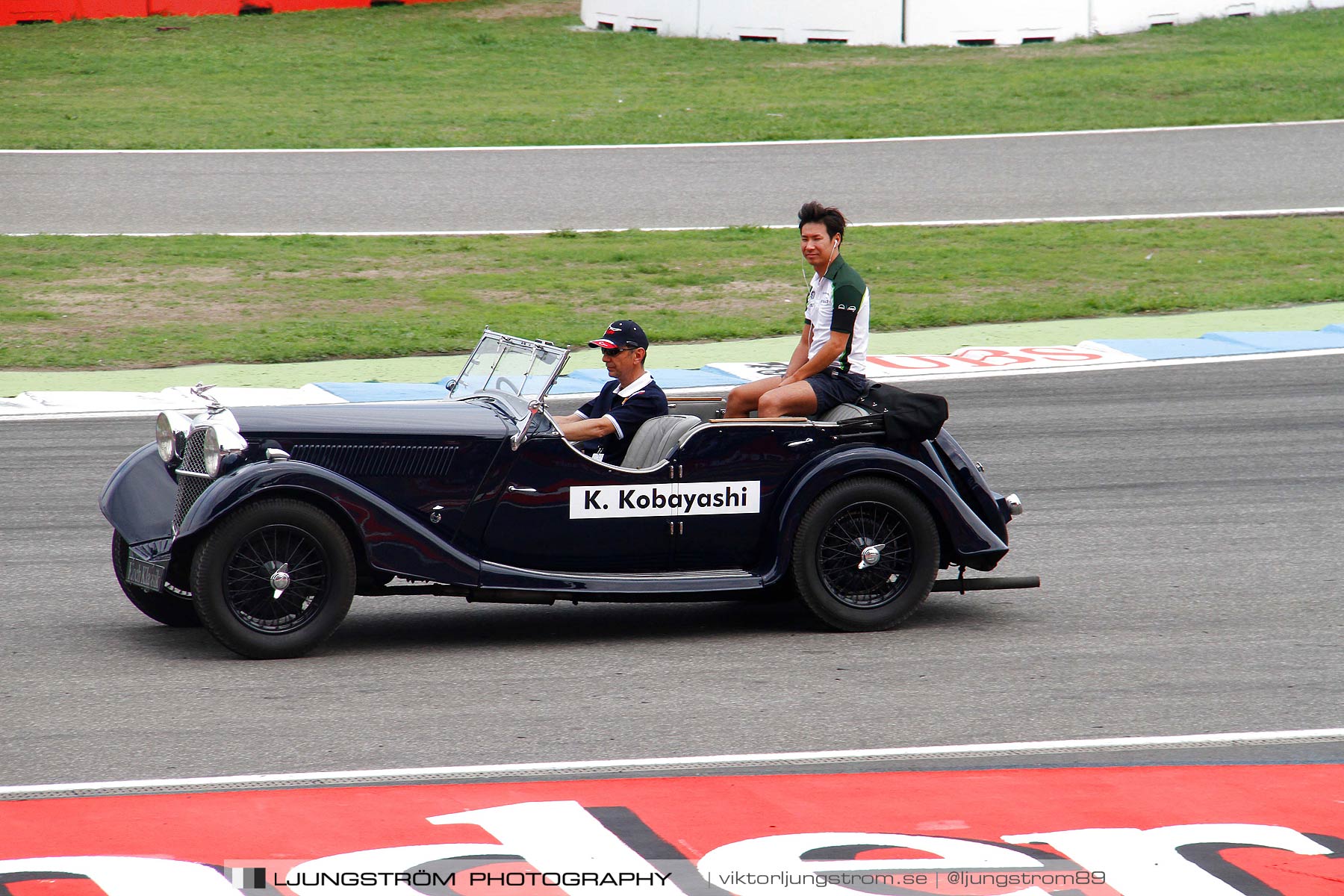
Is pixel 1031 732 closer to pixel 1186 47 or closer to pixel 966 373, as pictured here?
pixel 966 373

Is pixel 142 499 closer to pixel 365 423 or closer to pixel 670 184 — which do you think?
pixel 365 423

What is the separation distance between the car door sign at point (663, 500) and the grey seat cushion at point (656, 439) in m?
0.17

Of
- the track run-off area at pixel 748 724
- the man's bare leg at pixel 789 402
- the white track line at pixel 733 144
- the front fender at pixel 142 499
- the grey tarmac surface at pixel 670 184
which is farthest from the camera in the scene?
the white track line at pixel 733 144

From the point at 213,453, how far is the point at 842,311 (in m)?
2.85

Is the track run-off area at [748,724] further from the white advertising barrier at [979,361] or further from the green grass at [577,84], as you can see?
the green grass at [577,84]

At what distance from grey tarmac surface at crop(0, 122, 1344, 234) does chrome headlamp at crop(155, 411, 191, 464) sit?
12.5 meters

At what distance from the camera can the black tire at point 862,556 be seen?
24.7 ft

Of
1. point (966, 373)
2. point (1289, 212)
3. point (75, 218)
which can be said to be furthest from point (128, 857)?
point (1289, 212)

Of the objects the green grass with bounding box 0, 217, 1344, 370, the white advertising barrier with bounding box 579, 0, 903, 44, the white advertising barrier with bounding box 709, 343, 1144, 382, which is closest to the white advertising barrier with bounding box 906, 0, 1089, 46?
the white advertising barrier with bounding box 579, 0, 903, 44

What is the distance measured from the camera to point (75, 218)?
19984mm

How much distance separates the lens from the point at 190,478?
7.23 m

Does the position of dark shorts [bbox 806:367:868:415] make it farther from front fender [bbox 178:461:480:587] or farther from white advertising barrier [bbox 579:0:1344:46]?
white advertising barrier [bbox 579:0:1344:46]

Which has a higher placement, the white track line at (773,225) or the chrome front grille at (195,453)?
the white track line at (773,225)

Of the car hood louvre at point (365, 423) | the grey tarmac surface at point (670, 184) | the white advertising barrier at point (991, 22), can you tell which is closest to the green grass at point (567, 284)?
the grey tarmac surface at point (670, 184)
